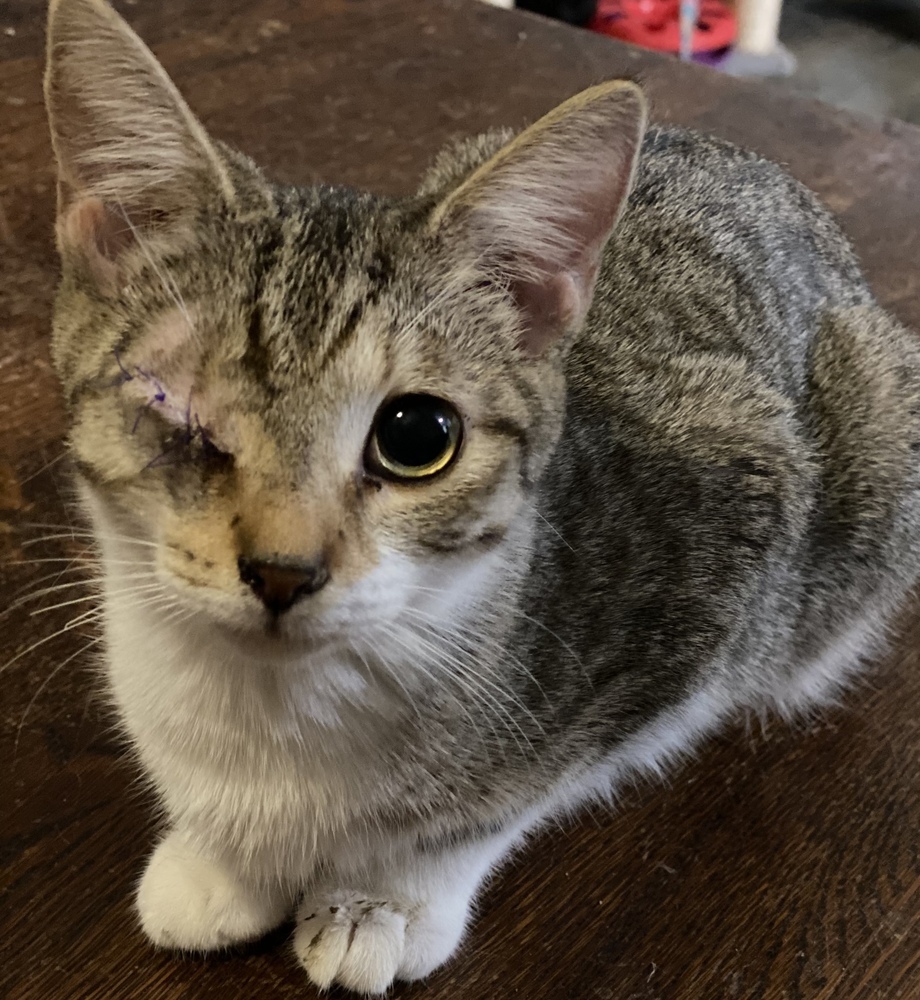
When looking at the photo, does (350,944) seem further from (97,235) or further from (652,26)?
(652,26)

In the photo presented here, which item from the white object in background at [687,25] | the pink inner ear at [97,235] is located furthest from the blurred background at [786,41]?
the pink inner ear at [97,235]

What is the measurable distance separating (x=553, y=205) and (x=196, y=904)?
575 millimetres

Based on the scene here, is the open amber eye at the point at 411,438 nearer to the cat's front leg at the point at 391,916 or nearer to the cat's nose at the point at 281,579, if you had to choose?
the cat's nose at the point at 281,579

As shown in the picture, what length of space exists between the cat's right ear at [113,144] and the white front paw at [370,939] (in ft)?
1.64

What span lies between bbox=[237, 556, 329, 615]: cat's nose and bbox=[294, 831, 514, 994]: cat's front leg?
1.07 ft

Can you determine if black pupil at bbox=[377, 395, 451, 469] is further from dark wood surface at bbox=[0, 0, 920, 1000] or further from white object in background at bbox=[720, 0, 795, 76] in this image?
white object in background at bbox=[720, 0, 795, 76]

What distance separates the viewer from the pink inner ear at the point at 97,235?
0.66 metres

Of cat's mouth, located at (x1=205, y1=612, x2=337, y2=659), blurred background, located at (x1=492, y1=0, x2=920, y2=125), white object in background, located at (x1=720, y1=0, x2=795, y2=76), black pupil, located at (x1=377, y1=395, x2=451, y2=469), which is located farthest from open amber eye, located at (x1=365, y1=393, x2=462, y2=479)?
white object in background, located at (x1=720, y1=0, x2=795, y2=76)

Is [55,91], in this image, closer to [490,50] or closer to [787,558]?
[787,558]

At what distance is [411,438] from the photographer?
0.63m

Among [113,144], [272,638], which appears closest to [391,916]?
[272,638]

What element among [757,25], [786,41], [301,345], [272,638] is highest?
[301,345]

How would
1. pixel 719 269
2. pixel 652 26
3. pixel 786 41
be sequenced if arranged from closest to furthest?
pixel 719 269, pixel 652 26, pixel 786 41

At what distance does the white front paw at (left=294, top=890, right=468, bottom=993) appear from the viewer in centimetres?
77
